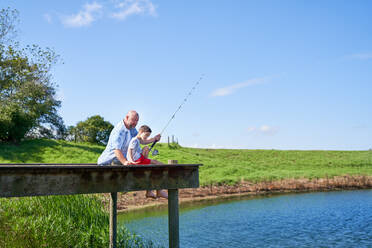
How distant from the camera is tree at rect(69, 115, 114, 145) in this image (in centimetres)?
4259

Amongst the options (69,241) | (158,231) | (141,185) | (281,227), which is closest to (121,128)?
(141,185)

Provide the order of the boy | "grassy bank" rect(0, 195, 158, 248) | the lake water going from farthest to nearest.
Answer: the lake water < "grassy bank" rect(0, 195, 158, 248) < the boy

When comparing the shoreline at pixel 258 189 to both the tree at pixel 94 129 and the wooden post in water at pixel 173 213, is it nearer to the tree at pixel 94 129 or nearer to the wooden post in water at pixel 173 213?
the wooden post in water at pixel 173 213

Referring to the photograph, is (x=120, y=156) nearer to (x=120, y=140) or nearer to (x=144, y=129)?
(x=120, y=140)

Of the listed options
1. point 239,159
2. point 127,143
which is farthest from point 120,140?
point 239,159

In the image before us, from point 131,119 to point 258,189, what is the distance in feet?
69.4

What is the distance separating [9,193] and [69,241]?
4488 mm

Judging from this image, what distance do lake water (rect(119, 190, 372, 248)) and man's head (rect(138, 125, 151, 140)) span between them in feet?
17.1

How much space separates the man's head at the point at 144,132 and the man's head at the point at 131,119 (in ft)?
0.60

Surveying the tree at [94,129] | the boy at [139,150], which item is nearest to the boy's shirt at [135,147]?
the boy at [139,150]

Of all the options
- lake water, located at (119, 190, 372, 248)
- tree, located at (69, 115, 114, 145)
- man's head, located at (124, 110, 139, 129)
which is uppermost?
tree, located at (69, 115, 114, 145)

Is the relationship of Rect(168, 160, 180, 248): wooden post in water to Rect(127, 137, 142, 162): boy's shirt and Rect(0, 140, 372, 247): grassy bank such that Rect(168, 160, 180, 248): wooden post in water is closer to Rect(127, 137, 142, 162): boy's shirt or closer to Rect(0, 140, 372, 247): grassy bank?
Rect(127, 137, 142, 162): boy's shirt

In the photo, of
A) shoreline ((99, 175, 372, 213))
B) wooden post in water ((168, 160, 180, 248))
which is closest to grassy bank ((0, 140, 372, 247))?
shoreline ((99, 175, 372, 213))

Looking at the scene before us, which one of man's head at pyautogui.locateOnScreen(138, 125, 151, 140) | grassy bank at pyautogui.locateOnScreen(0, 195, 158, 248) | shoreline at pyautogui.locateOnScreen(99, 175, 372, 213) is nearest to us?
man's head at pyautogui.locateOnScreen(138, 125, 151, 140)
